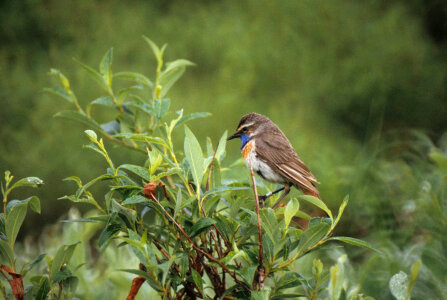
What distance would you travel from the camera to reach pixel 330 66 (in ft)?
17.4

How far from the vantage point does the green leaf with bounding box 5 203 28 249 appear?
4.57ft

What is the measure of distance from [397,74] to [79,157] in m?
2.94

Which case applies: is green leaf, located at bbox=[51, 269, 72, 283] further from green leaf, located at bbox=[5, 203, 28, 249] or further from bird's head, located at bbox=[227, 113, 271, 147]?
bird's head, located at bbox=[227, 113, 271, 147]

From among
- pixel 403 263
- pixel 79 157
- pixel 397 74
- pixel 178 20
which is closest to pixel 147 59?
pixel 178 20

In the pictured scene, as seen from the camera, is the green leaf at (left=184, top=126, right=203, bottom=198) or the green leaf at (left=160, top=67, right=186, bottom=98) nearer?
the green leaf at (left=184, top=126, right=203, bottom=198)

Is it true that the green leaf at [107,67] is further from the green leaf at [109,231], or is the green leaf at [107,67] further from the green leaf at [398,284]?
the green leaf at [398,284]

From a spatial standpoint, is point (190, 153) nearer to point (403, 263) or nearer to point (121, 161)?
point (403, 263)

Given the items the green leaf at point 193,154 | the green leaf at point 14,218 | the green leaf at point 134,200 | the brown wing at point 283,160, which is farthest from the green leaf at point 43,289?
the brown wing at point 283,160

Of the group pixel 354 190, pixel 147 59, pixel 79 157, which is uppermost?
pixel 147 59

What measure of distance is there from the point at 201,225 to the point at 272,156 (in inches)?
50.2

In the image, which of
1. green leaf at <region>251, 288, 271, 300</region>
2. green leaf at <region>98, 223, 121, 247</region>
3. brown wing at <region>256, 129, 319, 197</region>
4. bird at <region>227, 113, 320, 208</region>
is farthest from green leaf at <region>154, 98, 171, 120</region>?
brown wing at <region>256, 129, 319, 197</region>

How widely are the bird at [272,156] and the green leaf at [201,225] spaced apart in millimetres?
1095

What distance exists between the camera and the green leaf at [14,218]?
1.39 metres

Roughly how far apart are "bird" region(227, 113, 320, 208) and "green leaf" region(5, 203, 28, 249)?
119 cm
